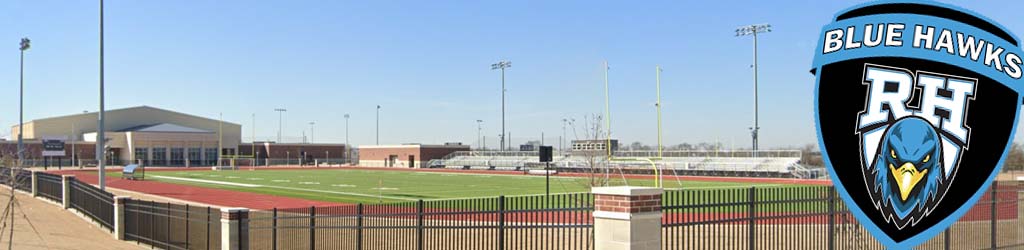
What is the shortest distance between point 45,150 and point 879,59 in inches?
3452

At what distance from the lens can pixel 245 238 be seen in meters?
15.8

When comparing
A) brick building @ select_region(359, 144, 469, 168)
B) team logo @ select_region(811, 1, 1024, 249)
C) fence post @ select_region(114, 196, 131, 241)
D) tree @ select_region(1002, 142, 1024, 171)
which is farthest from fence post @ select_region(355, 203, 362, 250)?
brick building @ select_region(359, 144, 469, 168)

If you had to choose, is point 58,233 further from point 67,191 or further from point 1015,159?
point 1015,159

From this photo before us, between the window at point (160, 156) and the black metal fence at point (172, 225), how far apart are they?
318 feet

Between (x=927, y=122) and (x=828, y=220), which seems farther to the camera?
(x=828, y=220)

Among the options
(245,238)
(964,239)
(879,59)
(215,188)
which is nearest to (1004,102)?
(879,59)

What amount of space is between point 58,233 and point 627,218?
18.4 metres

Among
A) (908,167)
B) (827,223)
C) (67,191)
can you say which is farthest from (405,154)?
(908,167)

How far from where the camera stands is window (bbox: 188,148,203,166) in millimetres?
112875

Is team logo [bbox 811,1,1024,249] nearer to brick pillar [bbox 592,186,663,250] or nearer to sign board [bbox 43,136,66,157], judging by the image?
brick pillar [bbox 592,186,663,250]

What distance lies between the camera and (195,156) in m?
114

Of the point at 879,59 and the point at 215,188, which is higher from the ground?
the point at 879,59

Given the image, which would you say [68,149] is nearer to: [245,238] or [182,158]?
[182,158]

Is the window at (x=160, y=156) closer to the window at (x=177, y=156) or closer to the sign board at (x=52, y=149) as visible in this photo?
the window at (x=177, y=156)
